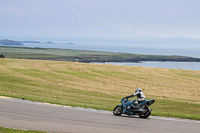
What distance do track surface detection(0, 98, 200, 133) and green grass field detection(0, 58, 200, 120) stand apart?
4.99 meters

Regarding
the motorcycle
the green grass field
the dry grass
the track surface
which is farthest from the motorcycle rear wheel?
the dry grass

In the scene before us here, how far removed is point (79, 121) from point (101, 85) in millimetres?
23741

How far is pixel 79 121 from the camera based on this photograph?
55.7 ft

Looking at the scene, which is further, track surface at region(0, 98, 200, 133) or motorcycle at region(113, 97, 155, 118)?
motorcycle at region(113, 97, 155, 118)

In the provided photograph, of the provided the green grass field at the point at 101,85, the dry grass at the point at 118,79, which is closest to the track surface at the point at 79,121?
the green grass field at the point at 101,85

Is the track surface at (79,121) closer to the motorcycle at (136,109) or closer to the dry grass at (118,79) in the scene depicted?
the motorcycle at (136,109)

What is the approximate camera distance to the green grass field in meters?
28.8

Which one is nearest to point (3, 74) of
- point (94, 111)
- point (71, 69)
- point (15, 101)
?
point (71, 69)

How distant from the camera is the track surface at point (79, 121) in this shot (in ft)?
49.7

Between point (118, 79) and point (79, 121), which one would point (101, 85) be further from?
point (79, 121)

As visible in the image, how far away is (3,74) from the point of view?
139 feet

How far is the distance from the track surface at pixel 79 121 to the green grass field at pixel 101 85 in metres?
4.99

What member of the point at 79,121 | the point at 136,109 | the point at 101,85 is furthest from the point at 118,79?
the point at 79,121

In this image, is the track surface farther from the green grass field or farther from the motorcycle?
the green grass field
